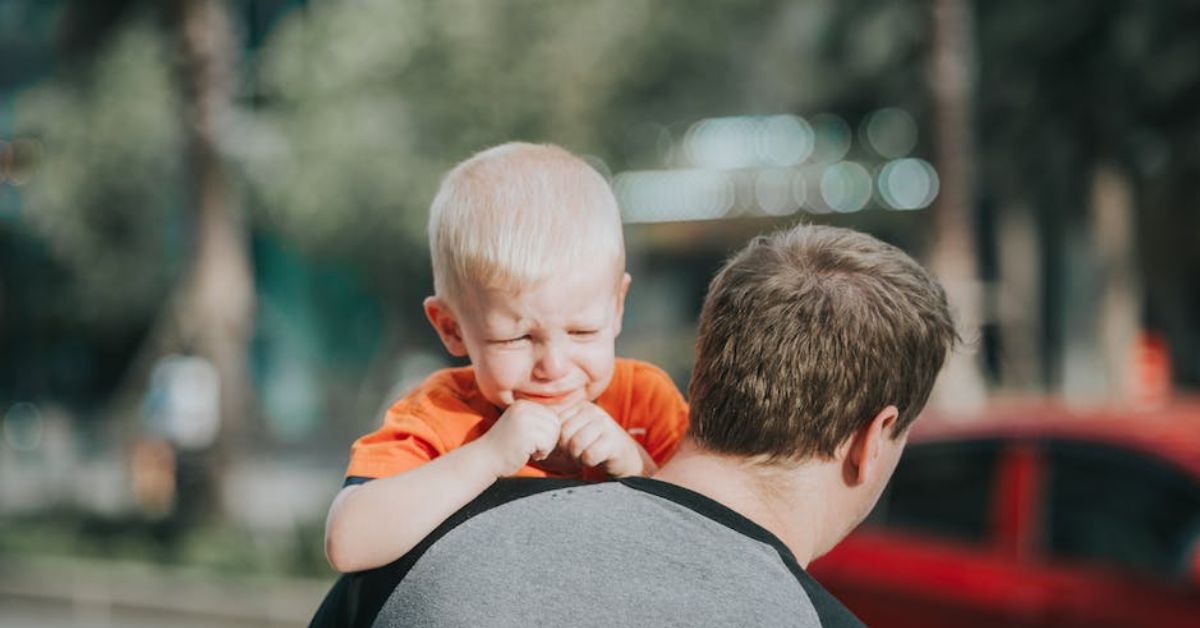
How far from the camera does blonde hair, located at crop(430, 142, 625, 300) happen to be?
1.85m

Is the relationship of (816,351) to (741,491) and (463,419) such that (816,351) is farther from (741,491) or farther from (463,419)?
(463,419)

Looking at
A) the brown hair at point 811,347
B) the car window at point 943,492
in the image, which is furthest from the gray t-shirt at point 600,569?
the car window at point 943,492

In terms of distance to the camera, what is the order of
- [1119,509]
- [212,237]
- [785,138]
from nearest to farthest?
[1119,509], [212,237], [785,138]

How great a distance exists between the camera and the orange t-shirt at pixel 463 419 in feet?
6.22

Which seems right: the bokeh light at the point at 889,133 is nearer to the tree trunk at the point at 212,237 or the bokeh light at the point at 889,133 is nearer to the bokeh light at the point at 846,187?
the bokeh light at the point at 846,187

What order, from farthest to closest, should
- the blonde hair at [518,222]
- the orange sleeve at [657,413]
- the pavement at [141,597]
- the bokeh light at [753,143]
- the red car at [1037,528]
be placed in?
the bokeh light at [753,143], the pavement at [141,597], the red car at [1037,528], the orange sleeve at [657,413], the blonde hair at [518,222]

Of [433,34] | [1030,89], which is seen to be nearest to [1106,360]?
[1030,89]

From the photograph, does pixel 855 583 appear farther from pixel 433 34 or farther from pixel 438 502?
pixel 433 34

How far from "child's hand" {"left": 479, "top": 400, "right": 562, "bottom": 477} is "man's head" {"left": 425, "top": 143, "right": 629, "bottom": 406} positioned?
63 millimetres

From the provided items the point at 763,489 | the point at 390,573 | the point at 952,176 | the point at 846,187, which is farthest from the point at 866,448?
the point at 846,187

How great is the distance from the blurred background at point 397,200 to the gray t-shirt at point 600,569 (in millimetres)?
3670

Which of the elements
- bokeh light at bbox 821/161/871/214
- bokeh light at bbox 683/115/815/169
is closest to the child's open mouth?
bokeh light at bbox 821/161/871/214

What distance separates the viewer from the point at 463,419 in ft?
6.46

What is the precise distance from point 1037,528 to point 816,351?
3729mm
